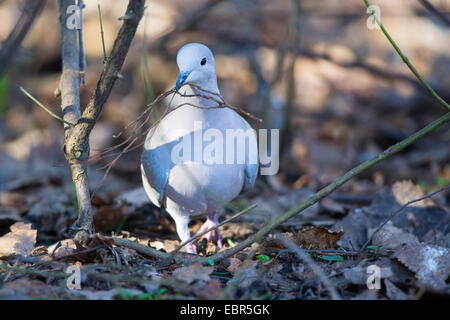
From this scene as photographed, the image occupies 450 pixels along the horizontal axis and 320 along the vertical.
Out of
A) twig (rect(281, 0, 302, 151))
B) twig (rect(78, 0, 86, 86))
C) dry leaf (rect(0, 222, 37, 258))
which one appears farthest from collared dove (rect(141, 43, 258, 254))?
twig (rect(281, 0, 302, 151))

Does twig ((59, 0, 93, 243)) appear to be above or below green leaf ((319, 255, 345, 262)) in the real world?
above

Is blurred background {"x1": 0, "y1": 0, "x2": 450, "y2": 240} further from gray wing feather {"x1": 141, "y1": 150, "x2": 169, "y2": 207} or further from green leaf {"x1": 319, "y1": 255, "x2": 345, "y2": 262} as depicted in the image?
green leaf {"x1": 319, "y1": 255, "x2": 345, "y2": 262}

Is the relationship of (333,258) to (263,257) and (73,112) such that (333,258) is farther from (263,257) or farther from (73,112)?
(73,112)

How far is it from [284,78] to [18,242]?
5.16m

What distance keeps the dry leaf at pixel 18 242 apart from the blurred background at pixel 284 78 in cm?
309

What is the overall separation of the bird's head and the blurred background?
2.93m

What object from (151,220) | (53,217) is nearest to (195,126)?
(151,220)

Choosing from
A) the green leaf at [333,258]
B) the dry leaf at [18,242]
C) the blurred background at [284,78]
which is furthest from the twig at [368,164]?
the blurred background at [284,78]

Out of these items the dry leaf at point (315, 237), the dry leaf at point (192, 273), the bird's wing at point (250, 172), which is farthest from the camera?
the bird's wing at point (250, 172)

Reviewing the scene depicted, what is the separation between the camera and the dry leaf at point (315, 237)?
123 inches

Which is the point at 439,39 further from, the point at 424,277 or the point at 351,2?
the point at 424,277

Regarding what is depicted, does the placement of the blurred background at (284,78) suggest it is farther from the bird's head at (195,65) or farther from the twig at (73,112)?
the twig at (73,112)

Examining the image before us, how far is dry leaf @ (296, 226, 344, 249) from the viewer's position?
313cm

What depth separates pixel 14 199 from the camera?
4.98 metres
